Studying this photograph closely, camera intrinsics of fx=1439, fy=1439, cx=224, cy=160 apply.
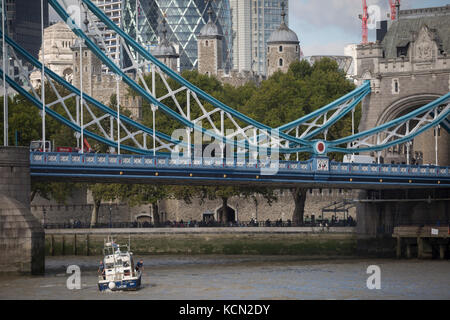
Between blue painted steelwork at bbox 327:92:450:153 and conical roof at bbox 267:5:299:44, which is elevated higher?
conical roof at bbox 267:5:299:44

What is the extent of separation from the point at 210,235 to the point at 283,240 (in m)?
4.94

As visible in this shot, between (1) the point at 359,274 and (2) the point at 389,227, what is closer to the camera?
(1) the point at 359,274

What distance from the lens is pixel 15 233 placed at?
235 ft

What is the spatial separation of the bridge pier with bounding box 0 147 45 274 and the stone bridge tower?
3024cm

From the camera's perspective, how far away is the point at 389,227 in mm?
93312

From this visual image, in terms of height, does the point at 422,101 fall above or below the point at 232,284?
above

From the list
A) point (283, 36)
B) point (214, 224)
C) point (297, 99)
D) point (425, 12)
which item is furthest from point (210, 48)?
point (425, 12)

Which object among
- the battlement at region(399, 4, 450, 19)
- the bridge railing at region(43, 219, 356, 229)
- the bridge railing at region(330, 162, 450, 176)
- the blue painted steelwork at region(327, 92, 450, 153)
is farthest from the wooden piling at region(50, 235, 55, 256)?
the battlement at region(399, 4, 450, 19)

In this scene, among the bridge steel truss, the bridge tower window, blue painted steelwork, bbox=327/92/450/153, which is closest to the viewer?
the bridge steel truss

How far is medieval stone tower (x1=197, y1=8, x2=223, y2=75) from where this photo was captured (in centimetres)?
14825

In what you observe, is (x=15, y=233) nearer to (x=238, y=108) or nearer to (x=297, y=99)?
(x=297, y=99)

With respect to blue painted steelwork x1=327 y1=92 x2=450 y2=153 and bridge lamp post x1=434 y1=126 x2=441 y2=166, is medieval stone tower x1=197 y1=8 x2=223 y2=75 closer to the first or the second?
bridge lamp post x1=434 y1=126 x2=441 y2=166
